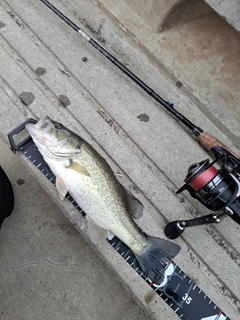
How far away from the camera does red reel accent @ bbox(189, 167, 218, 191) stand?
82.4 inches

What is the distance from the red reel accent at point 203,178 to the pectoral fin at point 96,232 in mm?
678

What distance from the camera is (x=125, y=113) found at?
3.04 metres

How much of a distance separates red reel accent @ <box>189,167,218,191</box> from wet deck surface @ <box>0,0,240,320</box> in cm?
67

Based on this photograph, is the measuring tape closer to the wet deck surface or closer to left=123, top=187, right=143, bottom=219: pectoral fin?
the wet deck surface

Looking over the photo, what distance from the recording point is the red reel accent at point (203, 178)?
209 centimetres

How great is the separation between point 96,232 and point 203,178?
80 cm

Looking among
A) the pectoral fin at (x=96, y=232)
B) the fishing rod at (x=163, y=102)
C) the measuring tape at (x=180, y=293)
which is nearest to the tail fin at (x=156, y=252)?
the measuring tape at (x=180, y=293)

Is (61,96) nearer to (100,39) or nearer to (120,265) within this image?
(100,39)

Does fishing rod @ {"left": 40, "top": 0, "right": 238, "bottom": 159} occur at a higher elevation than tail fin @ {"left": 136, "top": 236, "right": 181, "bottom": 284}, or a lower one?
higher

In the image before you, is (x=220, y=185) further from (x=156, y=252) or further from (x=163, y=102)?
(x=163, y=102)

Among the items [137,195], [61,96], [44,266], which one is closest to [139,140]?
[137,195]

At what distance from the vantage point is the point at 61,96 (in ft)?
9.75

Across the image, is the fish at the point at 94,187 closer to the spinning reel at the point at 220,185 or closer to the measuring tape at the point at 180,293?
the measuring tape at the point at 180,293

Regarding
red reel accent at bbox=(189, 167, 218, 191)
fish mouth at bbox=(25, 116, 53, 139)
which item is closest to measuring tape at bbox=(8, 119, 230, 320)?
red reel accent at bbox=(189, 167, 218, 191)
